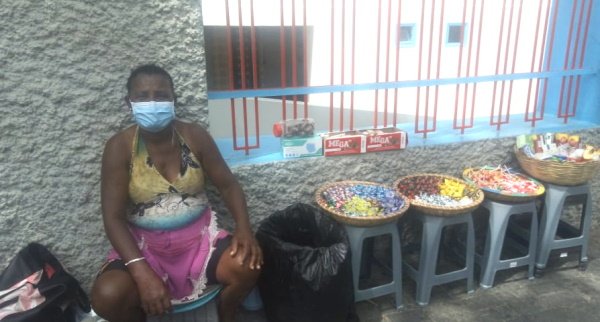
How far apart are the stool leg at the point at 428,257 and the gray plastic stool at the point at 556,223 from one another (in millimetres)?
904

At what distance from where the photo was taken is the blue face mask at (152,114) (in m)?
2.05

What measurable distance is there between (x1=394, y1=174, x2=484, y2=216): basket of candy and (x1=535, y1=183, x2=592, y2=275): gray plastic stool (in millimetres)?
610

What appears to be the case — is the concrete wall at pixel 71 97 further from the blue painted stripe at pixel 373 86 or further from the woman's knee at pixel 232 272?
A: the woman's knee at pixel 232 272

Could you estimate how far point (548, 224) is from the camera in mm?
3055

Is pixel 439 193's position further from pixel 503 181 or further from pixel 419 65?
pixel 419 65

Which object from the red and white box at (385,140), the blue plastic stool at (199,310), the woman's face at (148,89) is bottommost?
the blue plastic stool at (199,310)

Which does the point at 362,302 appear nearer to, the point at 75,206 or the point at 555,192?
the point at 555,192

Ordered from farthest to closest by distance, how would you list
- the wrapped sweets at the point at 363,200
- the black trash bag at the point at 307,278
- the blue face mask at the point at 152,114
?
the wrapped sweets at the point at 363,200 → the black trash bag at the point at 307,278 → the blue face mask at the point at 152,114

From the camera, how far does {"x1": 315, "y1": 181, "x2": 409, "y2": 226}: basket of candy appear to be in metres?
2.47

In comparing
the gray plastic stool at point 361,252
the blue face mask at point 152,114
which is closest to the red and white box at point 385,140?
the gray plastic stool at point 361,252

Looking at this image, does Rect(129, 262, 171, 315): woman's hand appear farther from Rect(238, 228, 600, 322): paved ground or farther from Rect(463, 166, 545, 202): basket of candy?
Rect(463, 166, 545, 202): basket of candy

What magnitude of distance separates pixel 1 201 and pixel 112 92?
2.49ft

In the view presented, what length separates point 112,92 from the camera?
228cm

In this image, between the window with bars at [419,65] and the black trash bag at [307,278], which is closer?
the black trash bag at [307,278]
